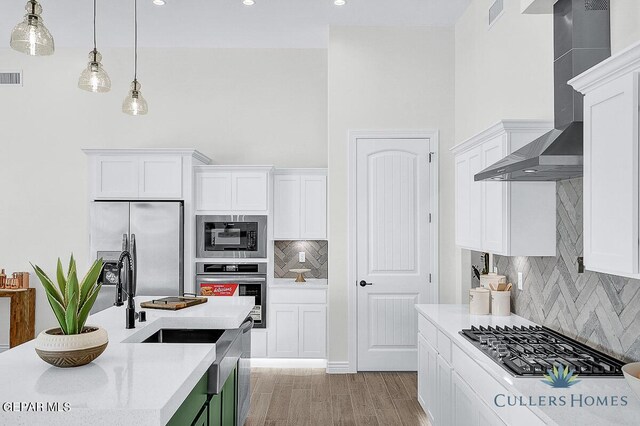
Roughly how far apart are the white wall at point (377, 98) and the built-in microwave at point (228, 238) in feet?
2.73

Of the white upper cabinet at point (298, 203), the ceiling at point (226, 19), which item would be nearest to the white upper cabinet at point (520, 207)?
the ceiling at point (226, 19)

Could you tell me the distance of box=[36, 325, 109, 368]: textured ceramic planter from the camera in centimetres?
192

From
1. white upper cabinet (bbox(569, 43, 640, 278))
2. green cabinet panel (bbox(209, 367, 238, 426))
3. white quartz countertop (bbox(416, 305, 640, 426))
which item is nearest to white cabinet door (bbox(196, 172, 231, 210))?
green cabinet panel (bbox(209, 367, 238, 426))

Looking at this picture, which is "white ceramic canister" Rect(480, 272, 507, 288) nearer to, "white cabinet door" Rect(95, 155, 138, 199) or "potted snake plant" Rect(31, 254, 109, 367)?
"potted snake plant" Rect(31, 254, 109, 367)

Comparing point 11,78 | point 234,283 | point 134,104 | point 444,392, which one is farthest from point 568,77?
point 11,78

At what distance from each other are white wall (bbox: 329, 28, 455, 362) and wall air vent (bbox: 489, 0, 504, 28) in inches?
43.4

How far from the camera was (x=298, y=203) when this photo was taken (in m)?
5.76

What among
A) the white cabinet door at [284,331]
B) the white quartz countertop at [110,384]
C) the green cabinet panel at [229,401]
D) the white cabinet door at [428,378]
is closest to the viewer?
the white quartz countertop at [110,384]

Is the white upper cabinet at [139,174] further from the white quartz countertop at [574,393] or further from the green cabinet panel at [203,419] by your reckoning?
the white quartz countertop at [574,393]

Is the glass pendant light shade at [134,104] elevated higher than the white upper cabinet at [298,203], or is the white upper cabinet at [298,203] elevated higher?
the glass pendant light shade at [134,104]

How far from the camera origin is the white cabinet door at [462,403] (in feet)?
8.66

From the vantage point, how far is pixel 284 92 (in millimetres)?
6109

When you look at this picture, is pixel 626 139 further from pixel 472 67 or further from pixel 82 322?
pixel 472 67

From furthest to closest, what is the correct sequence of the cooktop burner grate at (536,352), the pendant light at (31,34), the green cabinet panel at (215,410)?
1. the green cabinet panel at (215,410)
2. the pendant light at (31,34)
3. the cooktop burner grate at (536,352)
